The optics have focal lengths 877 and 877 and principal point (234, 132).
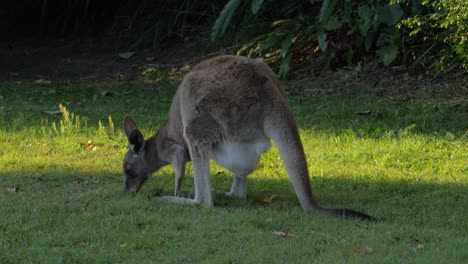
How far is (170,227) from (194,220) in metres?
0.21

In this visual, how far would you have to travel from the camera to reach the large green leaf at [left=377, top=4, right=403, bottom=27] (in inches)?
413

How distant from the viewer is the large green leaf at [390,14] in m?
10.5

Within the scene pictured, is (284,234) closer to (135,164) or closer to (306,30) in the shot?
(135,164)

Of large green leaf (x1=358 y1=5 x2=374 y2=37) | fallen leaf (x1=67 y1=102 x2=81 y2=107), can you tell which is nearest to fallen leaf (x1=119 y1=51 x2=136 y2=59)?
fallen leaf (x1=67 y1=102 x2=81 y2=107)

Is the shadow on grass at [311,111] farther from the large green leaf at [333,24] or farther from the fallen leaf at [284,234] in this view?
the fallen leaf at [284,234]

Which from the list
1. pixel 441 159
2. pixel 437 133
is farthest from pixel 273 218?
pixel 437 133

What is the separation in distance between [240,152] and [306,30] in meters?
5.40

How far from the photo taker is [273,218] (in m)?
5.87

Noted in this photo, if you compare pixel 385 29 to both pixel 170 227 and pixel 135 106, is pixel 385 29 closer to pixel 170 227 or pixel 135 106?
pixel 135 106

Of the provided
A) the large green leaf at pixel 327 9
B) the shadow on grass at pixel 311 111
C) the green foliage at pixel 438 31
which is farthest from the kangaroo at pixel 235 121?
the large green leaf at pixel 327 9

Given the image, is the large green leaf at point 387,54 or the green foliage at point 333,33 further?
the large green leaf at point 387,54

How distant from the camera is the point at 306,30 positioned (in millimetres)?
11352

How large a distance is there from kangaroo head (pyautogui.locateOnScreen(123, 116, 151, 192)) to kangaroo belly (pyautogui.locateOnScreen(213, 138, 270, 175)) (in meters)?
0.88

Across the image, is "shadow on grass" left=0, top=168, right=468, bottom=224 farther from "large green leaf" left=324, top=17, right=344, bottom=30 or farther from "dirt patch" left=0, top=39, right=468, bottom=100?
"large green leaf" left=324, top=17, right=344, bottom=30
